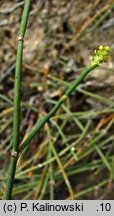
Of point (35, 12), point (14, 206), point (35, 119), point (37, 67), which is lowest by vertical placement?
point (14, 206)

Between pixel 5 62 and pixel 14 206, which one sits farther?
pixel 5 62

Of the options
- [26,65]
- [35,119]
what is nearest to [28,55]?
[26,65]

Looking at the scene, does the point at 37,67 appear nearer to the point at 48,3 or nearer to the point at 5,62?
the point at 5,62

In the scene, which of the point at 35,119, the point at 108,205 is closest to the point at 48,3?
the point at 35,119

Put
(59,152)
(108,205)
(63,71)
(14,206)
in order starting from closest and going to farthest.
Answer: (14,206) < (108,205) < (59,152) < (63,71)

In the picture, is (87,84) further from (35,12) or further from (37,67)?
(35,12)

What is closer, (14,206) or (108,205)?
(14,206)

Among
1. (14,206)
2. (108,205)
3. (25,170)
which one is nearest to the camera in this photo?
(14,206)

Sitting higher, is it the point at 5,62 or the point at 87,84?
the point at 5,62

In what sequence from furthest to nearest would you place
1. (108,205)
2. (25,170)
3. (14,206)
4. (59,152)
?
(59,152), (25,170), (108,205), (14,206)
